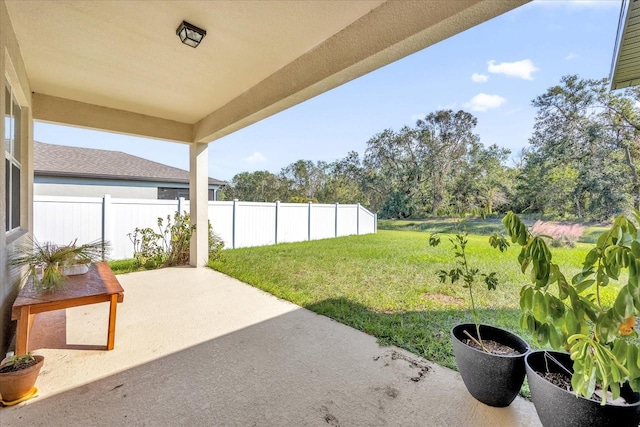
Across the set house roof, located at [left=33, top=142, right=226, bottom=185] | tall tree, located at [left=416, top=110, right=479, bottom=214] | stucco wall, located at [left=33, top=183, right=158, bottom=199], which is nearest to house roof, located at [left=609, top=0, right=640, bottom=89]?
tall tree, located at [left=416, top=110, right=479, bottom=214]

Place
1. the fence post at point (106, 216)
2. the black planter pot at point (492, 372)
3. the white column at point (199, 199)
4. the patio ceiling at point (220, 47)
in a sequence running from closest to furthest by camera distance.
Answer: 1. the black planter pot at point (492, 372)
2. the patio ceiling at point (220, 47)
3. the white column at point (199, 199)
4. the fence post at point (106, 216)

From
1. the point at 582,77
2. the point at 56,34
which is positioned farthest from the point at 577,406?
the point at 582,77

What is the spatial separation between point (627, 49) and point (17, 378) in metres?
4.87

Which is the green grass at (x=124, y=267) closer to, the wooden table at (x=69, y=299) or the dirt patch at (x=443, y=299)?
the wooden table at (x=69, y=299)

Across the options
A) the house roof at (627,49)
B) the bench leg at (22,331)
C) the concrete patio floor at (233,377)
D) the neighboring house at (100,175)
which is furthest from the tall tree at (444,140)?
the bench leg at (22,331)

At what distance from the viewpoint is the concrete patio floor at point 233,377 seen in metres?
1.72

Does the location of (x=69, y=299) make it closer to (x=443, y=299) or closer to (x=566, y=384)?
(x=566, y=384)

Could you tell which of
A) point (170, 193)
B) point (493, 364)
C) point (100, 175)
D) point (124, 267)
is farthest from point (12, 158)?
point (170, 193)

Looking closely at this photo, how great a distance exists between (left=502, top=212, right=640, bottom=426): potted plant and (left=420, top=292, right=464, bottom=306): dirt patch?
225 centimetres

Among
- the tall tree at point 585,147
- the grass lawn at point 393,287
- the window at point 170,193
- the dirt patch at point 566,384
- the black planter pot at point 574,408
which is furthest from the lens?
the window at point 170,193

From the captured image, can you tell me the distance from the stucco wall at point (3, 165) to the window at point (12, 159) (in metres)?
0.12

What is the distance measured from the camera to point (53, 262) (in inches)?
101

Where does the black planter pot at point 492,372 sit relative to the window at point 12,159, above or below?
below

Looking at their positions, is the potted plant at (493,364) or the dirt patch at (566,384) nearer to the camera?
the dirt patch at (566,384)
